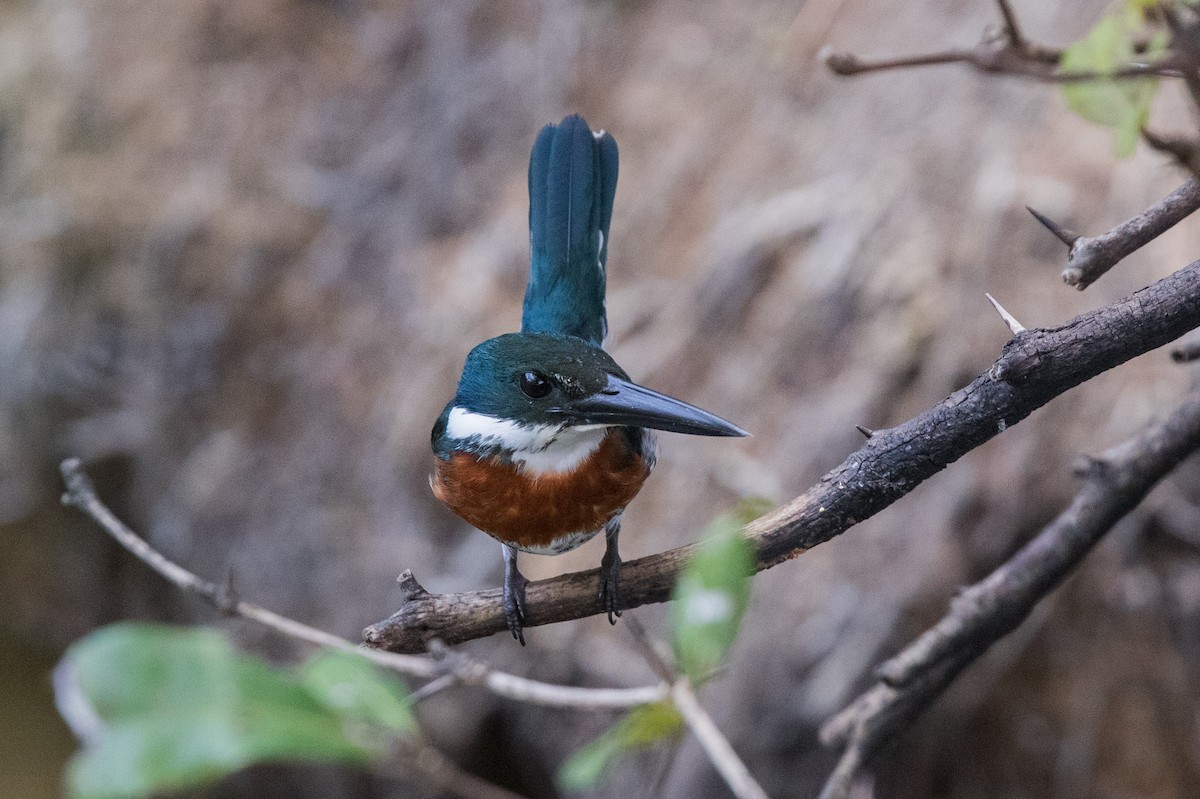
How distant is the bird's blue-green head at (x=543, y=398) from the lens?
1843mm

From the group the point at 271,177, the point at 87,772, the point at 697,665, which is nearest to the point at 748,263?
the point at 271,177

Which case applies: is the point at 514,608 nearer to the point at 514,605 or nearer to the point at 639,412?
the point at 514,605

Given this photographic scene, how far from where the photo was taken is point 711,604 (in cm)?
99

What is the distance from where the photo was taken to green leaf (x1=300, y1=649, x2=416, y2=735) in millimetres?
829

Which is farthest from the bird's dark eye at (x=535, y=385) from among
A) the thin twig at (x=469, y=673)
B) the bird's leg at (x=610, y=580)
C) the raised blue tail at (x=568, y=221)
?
the thin twig at (x=469, y=673)

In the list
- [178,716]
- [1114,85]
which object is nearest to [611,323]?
[1114,85]

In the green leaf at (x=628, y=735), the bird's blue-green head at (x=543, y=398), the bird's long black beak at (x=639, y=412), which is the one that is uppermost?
the bird's blue-green head at (x=543, y=398)

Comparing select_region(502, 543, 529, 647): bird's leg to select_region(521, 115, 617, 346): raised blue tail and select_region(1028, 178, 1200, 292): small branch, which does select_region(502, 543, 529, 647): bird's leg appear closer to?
select_region(521, 115, 617, 346): raised blue tail

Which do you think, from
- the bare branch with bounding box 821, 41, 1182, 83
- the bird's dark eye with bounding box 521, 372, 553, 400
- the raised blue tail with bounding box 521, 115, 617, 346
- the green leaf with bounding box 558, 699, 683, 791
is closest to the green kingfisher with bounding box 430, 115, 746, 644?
the bird's dark eye with bounding box 521, 372, 553, 400

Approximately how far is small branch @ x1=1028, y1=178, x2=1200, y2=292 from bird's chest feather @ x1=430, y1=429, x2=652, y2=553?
0.99m

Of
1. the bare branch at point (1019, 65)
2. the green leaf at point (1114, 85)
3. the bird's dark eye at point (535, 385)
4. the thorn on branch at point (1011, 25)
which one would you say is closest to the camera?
the bare branch at point (1019, 65)

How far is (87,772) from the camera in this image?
2.21 ft

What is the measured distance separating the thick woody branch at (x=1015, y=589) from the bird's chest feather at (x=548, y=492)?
22.9 inches

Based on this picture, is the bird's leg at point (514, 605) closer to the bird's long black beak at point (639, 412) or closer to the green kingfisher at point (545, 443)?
the green kingfisher at point (545, 443)
